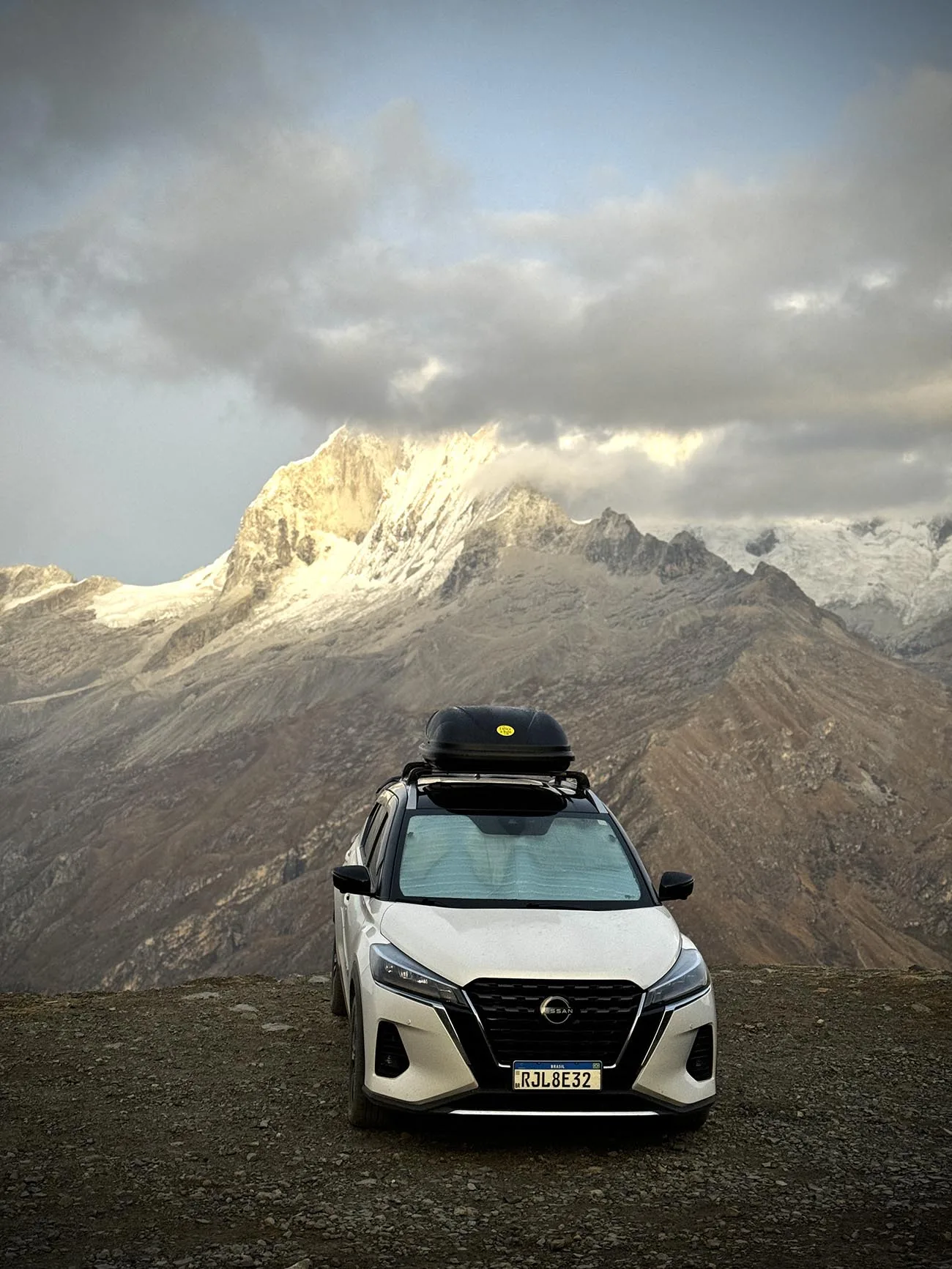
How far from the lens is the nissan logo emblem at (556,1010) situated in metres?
7.00

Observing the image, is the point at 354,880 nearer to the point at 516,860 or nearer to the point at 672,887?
the point at 516,860

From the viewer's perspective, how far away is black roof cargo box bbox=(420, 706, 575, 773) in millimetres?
9594

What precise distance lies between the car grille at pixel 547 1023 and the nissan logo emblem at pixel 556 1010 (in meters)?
0.02

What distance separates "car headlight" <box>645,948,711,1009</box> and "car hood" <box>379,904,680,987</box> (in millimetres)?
54

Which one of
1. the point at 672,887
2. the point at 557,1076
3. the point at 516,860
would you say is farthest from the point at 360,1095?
the point at 672,887

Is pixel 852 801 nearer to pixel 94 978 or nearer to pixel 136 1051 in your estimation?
pixel 94 978

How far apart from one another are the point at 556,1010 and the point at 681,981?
2.87 ft

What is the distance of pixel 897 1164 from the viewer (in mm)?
7211

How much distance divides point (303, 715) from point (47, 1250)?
179 m

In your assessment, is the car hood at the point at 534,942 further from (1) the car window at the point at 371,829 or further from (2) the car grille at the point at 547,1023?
(1) the car window at the point at 371,829

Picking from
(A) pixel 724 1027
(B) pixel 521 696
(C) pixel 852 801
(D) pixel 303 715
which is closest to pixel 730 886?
(C) pixel 852 801

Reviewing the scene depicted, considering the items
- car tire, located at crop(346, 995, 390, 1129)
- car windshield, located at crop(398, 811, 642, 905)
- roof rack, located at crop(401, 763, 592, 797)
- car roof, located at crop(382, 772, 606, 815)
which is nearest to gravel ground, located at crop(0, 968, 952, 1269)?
car tire, located at crop(346, 995, 390, 1129)

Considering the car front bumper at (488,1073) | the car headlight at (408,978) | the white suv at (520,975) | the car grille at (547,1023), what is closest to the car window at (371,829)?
the white suv at (520,975)

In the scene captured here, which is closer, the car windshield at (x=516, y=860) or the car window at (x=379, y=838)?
the car windshield at (x=516, y=860)
